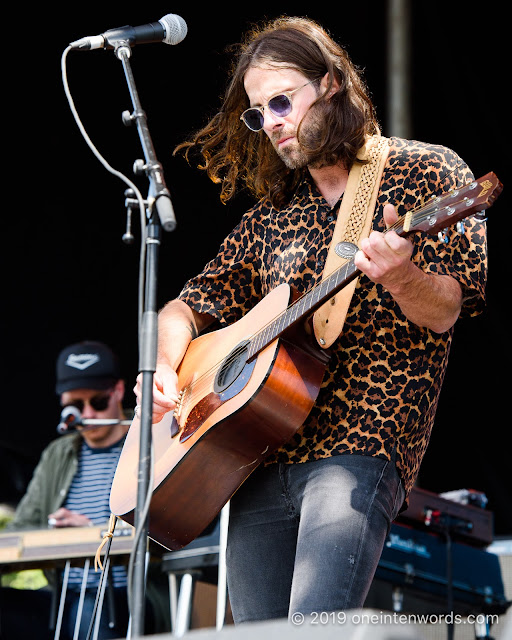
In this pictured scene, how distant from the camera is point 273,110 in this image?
2834 millimetres

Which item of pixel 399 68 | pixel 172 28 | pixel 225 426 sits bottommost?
pixel 225 426

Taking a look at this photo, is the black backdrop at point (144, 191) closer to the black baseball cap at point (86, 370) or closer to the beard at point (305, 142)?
the black baseball cap at point (86, 370)

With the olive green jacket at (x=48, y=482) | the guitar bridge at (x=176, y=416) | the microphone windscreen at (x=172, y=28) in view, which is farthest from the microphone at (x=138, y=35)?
the olive green jacket at (x=48, y=482)

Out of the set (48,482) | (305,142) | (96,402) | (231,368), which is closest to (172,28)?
(305,142)

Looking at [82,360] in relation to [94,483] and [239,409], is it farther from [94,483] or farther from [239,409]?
[239,409]

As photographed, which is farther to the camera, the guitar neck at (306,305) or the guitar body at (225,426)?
the guitar body at (225,426)

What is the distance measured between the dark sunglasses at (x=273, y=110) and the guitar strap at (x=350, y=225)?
0.27m

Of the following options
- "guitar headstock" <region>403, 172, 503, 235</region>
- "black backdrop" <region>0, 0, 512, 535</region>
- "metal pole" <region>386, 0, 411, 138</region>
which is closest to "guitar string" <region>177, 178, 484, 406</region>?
"guitar headstock" <region>403, 172, 503, 235</region>

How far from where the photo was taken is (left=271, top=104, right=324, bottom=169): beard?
9.06ft

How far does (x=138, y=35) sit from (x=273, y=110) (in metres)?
0.48

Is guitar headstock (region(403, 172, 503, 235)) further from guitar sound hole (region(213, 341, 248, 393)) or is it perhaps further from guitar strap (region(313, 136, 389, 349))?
guitar sound hole (region(213, 341, 248, 393))

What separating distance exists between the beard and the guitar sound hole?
58 centimetres

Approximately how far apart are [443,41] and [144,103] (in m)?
2.00

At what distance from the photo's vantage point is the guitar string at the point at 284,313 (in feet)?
7.34
